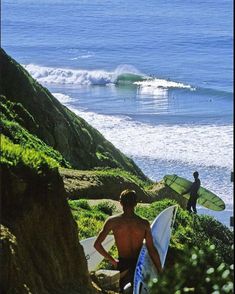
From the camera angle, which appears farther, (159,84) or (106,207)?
(159,84)

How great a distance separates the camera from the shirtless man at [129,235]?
8.05 meters

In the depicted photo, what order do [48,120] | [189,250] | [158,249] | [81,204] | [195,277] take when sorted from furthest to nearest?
[48,120] < [81,204] < [158,249] < [189,250] < [195,277]

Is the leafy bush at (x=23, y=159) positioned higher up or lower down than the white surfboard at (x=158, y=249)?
higher up

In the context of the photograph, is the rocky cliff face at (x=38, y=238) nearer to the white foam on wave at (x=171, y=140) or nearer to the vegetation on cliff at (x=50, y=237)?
the vegetation on cliff at (x=50, y=237)

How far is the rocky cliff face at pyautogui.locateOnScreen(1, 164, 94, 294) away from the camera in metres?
7.11

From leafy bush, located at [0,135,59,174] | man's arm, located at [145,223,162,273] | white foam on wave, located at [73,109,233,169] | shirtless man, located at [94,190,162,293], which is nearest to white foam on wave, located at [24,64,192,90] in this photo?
white foam on wave, located at [73,109,233,169]

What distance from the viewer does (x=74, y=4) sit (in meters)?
84.5

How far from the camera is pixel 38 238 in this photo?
26.0ft

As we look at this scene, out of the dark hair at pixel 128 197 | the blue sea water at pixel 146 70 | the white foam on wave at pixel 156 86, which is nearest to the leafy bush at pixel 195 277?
the dark hair at pixel 128 197

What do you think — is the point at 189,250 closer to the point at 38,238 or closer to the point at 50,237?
the point at 38,238

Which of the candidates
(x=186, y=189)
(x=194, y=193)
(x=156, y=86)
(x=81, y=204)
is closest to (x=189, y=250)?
(x=81, y=204)

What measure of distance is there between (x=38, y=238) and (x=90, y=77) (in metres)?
47.8

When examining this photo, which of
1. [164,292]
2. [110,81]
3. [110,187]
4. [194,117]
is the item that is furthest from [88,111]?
[164,292]

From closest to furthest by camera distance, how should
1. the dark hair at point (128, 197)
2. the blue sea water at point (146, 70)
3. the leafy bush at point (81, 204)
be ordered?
the dark hair at point (128, 197), the leafy bush at point (81, 204), the blue sea water at point (146, 70)
